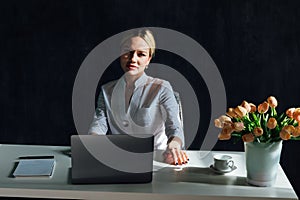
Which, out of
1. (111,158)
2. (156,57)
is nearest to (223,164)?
(111,158)

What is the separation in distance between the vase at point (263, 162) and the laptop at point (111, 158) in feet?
1.30

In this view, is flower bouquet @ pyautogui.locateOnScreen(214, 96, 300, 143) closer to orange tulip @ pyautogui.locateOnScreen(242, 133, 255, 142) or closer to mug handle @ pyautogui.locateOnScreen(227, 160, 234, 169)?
orange tulip @ pyautogui.locateOnScreen(242, 133, 255, 142)

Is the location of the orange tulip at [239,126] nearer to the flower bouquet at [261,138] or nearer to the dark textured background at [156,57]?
the flower bouquet at [261,138]

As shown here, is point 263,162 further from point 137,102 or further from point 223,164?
point 137,102

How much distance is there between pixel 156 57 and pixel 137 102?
0.95 meters

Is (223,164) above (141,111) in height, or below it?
below

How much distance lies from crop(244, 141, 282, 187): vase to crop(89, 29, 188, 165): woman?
614 mm

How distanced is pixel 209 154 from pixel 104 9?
157cm

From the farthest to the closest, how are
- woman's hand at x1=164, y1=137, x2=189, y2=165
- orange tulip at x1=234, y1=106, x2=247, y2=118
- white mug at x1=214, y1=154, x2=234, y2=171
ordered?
woman's hand at x1=164, y1=137, x2=189, y2=165, white mug at x1=214, y1=154, x2=234, y2=171, orange tulip at x1=234, y1=106, x2=247, y2=118

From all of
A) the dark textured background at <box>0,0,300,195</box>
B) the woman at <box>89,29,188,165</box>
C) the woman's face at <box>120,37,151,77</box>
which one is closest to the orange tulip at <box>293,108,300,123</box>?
the woman at <box>89,29,188,165</box>

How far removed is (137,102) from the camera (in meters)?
2.64

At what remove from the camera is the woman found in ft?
8.36

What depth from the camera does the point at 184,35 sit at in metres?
3.48

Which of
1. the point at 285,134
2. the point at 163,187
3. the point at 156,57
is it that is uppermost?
the point at 156,57
